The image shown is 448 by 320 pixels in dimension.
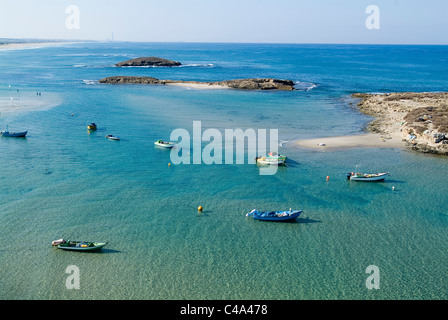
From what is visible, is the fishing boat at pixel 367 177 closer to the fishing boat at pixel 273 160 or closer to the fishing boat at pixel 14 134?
the fishing boat at pixel 273 160

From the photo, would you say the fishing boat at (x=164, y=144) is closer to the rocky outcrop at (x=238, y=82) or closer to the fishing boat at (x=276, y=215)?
the fishing boat at (x=276, y=215)

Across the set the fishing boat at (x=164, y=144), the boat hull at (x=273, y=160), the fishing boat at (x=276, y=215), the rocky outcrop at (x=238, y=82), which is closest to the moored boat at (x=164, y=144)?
the fishing boat at (x=164, y=144)

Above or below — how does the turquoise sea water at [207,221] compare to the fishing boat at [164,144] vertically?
below

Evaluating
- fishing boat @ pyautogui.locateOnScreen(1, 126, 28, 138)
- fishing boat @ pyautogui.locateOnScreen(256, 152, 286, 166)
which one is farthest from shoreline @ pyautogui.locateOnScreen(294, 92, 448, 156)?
fishing boat @ pyautogui.locateOnScreen(1, 126, 28, 138)

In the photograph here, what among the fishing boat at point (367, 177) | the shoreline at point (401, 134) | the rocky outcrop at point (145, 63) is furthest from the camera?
the rocky outcrop at point (145, 63)

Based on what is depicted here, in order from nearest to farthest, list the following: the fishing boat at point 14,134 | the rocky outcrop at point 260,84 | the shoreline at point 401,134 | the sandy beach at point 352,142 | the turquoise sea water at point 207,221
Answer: the turquoise sea water at point 207,221 → the shoreline at point 401,134 → the sandy beach at point 352,142 → the fishing boat at point 14,134 → the rocky outcrop at point 260,84

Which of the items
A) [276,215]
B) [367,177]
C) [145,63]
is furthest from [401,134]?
[145,63]


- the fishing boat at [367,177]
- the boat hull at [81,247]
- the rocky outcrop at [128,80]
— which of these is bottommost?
the boat hull at [81,247]

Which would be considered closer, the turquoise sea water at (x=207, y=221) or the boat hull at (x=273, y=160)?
the turquoise sea water at (x=207, y=221)

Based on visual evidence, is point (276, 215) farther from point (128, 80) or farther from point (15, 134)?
point (128, 80)
